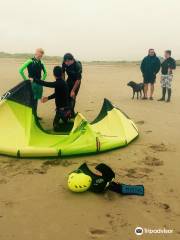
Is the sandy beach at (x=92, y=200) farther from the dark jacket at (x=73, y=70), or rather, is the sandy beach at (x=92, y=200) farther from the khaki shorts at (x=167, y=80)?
the khaki shorts at (x=167, y=80)

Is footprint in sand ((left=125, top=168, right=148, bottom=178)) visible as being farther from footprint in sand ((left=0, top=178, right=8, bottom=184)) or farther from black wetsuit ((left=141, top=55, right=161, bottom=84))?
black wetsuit ((left=141, top=55, right=161, bottom=84))

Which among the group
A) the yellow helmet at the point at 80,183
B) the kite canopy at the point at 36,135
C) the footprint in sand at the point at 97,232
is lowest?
the footprint in sand at the point at 97,232

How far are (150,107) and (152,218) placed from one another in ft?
26.8

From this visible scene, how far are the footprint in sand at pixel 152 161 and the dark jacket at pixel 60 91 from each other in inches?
91.7

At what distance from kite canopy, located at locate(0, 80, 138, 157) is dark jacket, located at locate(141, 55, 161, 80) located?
6.81 m

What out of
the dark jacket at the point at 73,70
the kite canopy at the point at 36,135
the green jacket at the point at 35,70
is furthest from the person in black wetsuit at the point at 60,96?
the green jacket at the point at 35,70

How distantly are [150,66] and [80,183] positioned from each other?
32.1 feet

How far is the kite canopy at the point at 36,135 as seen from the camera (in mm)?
6653

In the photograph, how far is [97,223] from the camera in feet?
14.7

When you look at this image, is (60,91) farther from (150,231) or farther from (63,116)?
(150,231)

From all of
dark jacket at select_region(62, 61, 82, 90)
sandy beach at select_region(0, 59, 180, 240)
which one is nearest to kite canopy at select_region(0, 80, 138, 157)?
sandy beach at select_region(0, 59, 180, 240)

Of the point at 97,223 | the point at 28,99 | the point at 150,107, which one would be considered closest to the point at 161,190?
the point at 97,223

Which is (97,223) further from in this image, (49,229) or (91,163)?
(91,163)

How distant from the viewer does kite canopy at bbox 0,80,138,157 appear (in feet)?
21.8
